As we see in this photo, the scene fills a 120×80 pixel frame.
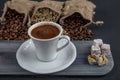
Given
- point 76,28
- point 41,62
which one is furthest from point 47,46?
point 76,28

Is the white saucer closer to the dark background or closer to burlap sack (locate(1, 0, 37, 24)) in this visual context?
the dark background

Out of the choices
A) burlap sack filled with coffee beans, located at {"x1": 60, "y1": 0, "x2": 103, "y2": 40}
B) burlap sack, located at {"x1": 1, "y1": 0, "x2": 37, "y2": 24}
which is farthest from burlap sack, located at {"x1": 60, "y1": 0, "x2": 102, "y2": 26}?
burlap sack, located at {"x1": 1, "y1": 0, "x2": 37, "y2": 24}

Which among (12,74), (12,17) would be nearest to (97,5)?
(12,17)

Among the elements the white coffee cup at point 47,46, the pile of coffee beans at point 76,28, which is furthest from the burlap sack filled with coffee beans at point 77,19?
the white coffee cup at point 47,46

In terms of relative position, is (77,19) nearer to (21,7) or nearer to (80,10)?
(80,10)

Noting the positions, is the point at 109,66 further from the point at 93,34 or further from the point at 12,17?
the point at 12,17
